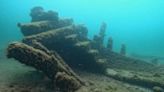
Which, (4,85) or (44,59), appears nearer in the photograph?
(44,59)

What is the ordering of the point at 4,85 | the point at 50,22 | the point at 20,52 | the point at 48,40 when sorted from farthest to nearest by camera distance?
the point at 50,22 < the point at 48,40 < the point at 4,85 < the point at 20,52

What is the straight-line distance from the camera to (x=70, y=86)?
888cm

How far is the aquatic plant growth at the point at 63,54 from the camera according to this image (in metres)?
8.88

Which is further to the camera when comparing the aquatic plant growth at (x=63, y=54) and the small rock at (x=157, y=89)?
the small rock at (x=157, y=89)

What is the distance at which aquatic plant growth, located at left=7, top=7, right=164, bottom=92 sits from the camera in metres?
8.88

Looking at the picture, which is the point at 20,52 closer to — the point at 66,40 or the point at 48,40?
the point at 48,40

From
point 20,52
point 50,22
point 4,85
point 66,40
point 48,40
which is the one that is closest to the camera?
point 20,52

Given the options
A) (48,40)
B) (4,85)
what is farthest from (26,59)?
(48,40)

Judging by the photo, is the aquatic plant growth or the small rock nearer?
the aquatic plant growth

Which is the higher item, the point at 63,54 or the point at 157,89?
the point at 63,54

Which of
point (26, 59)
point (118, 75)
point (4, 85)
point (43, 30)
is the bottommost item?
point (4, 85)

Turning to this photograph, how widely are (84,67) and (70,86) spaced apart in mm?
4855

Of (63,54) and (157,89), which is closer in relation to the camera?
(157,89)

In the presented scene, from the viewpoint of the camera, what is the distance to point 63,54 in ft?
44.8
